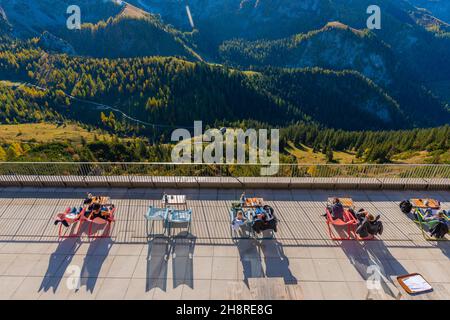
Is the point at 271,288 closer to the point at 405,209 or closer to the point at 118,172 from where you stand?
the point at 405,209

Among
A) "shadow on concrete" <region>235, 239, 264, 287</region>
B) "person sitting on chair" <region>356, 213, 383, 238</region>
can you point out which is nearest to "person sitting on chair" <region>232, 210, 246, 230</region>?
"shadow on concrete" <region>235, 239, 264, 287</region>

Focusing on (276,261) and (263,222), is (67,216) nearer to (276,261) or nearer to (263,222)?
(263,222)

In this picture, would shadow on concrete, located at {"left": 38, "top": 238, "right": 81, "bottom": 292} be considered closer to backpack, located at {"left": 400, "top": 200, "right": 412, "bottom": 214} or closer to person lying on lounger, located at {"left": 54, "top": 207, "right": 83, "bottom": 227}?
person lying on lounger, located at {"left": 54, "top": 207, "right": 83, "bottom": 227}

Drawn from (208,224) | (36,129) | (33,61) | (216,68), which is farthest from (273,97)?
(208,224)

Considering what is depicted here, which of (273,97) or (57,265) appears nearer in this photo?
(57,265)

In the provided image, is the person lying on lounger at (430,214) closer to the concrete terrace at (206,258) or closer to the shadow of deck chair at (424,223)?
the shadow of deck chair at (424,223)

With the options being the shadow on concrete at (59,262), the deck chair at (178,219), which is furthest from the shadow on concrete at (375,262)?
the shadow on concrete at (59,262)
